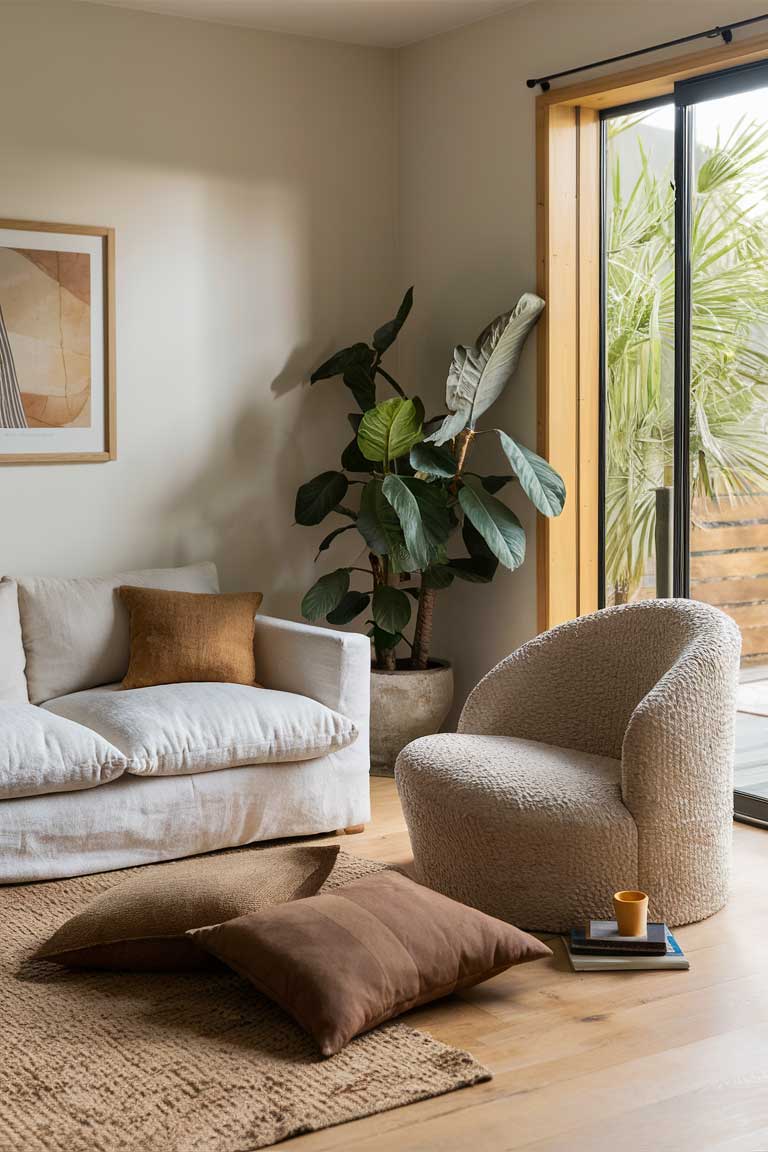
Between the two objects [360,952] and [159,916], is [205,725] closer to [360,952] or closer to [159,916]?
[159,916]

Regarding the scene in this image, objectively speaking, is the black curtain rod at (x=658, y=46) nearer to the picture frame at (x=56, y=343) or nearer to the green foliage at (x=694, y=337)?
the green foliage at (x=694, y=337)

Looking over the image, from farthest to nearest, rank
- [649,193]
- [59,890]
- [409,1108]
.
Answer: [649,193]
[59,890]
[409,1108]

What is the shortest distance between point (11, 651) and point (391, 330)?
5.89 ft

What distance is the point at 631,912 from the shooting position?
2967 mm

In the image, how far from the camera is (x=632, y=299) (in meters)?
4.55

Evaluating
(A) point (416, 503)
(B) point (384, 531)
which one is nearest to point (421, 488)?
(A) point (416, 503)

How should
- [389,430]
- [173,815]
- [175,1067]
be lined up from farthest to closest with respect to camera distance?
[389,430] → [173,815] → [175,1067]

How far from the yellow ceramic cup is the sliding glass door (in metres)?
1.25

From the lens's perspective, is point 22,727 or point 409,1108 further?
point 22,727

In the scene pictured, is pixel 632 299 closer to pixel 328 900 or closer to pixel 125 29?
pixel 125 29

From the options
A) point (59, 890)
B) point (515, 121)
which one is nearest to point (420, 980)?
point (59, 890)

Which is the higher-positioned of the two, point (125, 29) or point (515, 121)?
point (125, 29)

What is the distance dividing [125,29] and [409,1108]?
3757 mm

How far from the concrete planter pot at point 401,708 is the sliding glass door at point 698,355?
78cm
